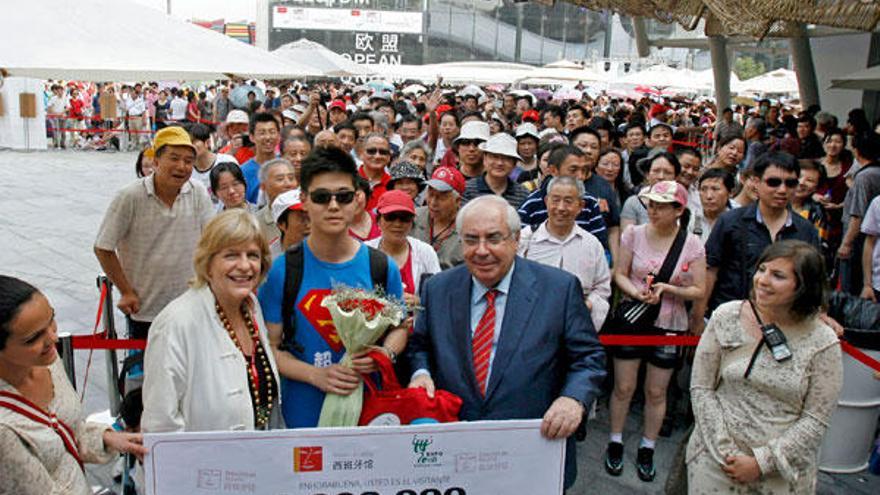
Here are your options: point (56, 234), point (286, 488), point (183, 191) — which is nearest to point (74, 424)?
point (286, 488)


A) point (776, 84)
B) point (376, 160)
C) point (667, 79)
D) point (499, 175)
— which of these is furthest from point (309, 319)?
point (667, 79)

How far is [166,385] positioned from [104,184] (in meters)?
14.0

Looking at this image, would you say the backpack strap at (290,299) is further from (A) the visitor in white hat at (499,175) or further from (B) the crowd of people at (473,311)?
(A) the visitor in white hat at (499,175)

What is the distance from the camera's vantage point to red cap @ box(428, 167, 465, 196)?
15.9 feet

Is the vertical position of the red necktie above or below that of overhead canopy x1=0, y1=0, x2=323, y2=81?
below

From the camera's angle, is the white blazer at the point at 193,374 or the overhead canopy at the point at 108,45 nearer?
the white blazer at the point at 193,374

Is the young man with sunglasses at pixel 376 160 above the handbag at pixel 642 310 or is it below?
above

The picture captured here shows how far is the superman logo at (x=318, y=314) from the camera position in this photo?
9.79 ft

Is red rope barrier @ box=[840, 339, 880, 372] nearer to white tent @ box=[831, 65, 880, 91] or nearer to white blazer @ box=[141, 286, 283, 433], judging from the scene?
white blazer @ box=[141, 286, 283, 433]

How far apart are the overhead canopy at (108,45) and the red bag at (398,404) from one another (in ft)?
6.06

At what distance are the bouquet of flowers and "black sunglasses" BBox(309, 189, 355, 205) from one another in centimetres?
43

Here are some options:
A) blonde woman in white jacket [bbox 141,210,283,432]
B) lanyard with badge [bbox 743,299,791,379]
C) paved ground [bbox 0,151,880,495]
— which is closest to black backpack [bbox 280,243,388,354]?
blonde woman in white jacket [bbox 141,210,283,432]

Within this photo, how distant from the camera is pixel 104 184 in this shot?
15086 millimetres

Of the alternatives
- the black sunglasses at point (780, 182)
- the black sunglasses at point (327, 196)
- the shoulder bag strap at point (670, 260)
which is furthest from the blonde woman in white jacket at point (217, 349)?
the black sunglasses at point (780, 182)
